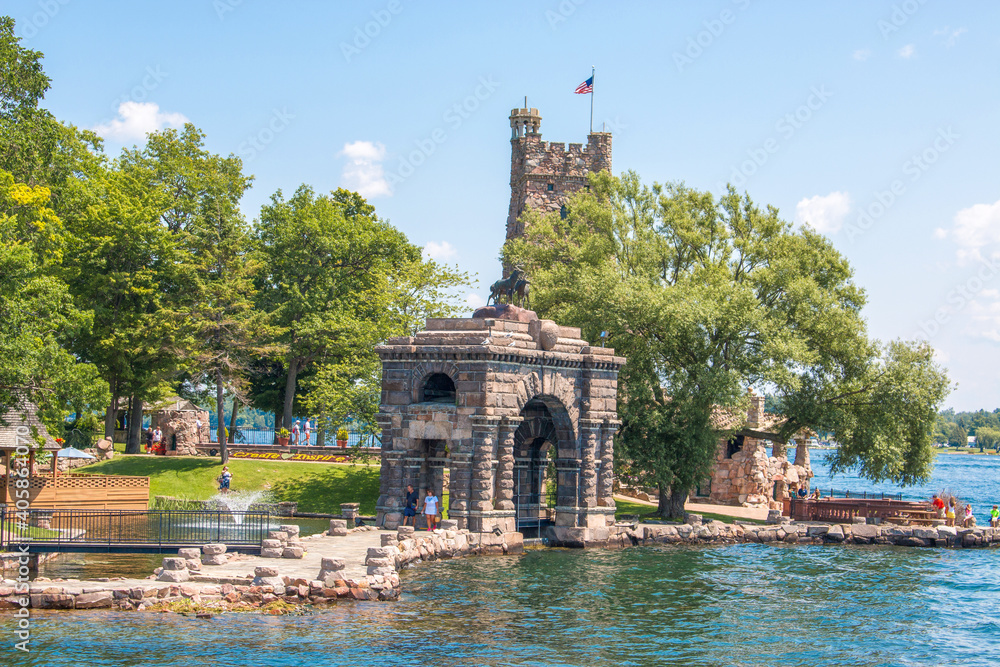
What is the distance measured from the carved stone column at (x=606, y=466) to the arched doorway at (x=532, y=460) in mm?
1791

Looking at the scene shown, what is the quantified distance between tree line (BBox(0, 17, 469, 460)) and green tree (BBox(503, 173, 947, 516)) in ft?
41.5

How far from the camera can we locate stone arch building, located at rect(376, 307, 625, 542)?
38375 millimetres

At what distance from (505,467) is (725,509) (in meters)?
19.8

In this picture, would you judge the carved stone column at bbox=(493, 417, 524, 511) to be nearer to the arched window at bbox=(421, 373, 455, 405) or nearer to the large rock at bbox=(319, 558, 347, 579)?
the arched window at bbox=(421, 373, 455, 405)

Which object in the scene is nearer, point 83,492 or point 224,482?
point 83,492

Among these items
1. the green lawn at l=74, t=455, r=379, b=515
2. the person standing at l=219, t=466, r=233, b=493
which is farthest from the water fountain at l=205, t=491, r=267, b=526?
the green lawn at l=74, t=455, r=379, b=515

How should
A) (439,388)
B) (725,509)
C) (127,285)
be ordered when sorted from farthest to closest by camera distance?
(127,285)
(725,509)
(439,388)

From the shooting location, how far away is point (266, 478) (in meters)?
52.8

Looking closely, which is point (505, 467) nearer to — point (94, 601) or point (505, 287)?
point (505, 287)

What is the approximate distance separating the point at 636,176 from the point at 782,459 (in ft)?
61.4

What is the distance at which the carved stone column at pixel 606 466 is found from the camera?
139 feet

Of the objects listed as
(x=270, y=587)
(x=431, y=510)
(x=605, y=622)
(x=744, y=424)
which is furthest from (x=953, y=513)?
(x=270, y=587)

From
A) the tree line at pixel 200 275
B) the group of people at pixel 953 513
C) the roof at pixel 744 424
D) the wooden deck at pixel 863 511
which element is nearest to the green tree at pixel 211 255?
the tree line at pixel 200 275

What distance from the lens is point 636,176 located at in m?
53.2
